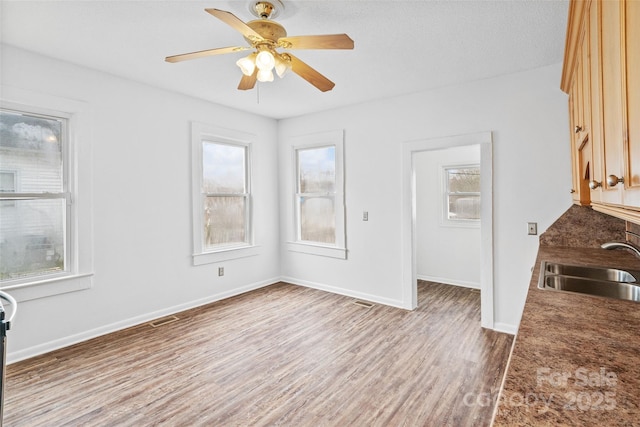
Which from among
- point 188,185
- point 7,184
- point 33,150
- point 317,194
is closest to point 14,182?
point 7,184

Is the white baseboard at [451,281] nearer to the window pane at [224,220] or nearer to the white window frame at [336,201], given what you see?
the white window frame at [336,201]

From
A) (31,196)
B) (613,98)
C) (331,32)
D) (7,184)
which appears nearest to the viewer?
(613,98)

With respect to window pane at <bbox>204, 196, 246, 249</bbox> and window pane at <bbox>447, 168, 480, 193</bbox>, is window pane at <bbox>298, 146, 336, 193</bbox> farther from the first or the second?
window pane at <bbox>447, 168, 480, 193</bbox>

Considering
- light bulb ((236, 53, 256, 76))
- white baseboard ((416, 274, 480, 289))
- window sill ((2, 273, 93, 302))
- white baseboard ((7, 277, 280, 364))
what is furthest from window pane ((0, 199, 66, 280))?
white baseboard ((416, 274, 480, 289))

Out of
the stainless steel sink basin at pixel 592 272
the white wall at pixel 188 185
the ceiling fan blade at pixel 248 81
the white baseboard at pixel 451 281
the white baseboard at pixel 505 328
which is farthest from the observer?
the white baseboard at pixel 451 281

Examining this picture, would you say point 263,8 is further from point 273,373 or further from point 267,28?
point 273,373

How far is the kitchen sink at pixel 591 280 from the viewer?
5.27 feet

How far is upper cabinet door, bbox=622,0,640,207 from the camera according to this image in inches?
29.8

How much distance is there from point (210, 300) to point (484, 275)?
10.5ft

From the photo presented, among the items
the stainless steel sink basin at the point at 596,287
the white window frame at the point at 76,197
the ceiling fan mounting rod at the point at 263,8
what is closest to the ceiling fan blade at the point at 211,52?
the ceiling fan mounting rod at the point at 263,8

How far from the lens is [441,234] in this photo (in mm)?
5105

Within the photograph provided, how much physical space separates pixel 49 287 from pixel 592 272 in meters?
4.02

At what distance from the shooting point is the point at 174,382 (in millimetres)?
2371

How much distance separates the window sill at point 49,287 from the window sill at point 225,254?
115 centimetres
